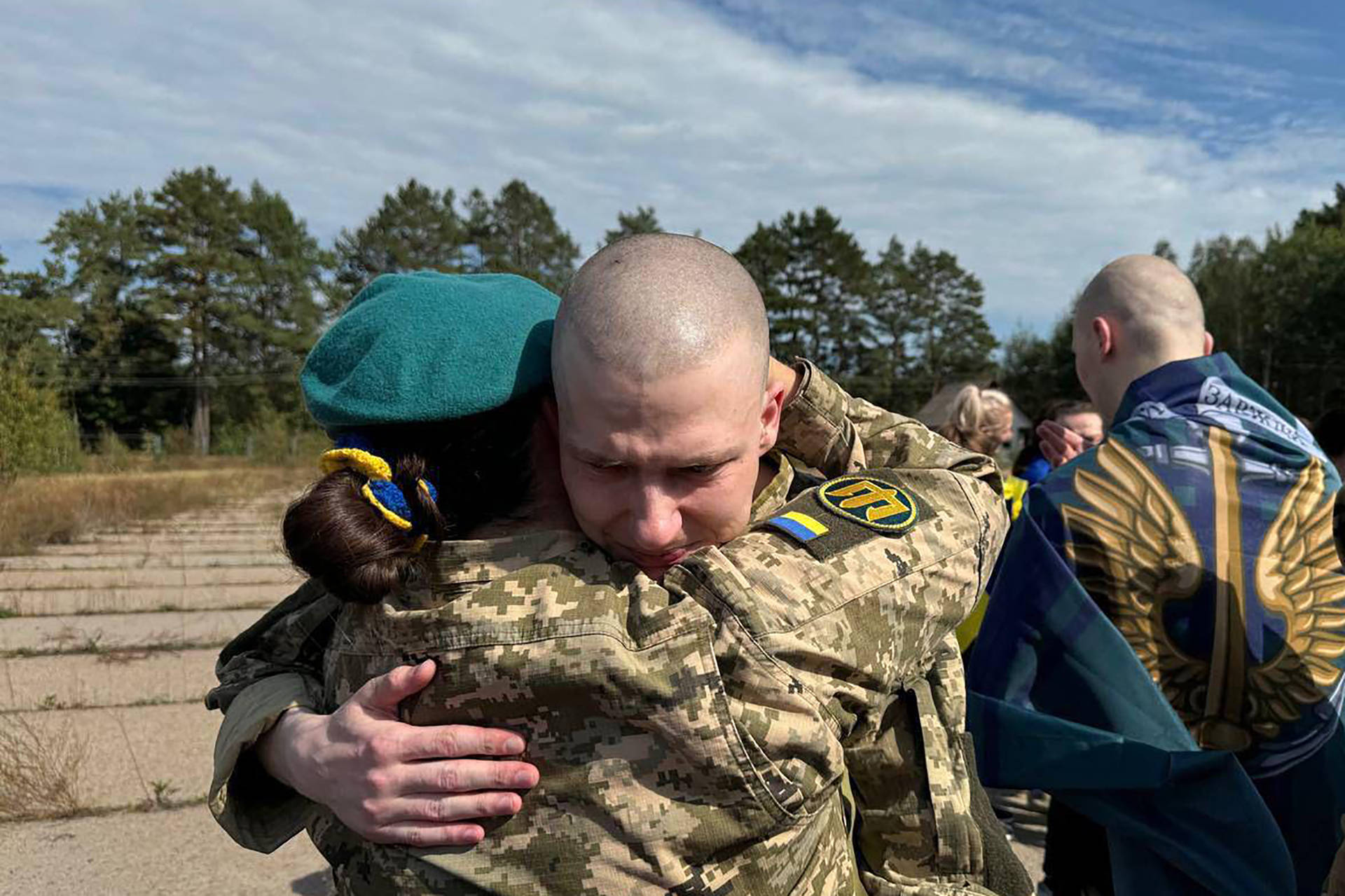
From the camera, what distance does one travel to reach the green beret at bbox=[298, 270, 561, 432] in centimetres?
132

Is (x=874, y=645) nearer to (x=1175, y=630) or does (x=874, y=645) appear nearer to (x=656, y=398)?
(x=656, y=398)

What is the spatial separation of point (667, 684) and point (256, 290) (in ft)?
193

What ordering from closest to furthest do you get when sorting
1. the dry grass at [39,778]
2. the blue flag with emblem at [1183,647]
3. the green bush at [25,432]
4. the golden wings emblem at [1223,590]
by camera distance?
the blue flag with emblem at [1183,647], the golden wings emblem at [1223,590], the dry grass at [39,778], the green bush at [25,432]

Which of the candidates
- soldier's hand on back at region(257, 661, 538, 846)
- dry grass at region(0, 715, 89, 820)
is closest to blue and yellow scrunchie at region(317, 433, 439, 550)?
soldier's hand on back at region(257, 661, 538, 846)

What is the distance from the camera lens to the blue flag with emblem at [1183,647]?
89.7 inches

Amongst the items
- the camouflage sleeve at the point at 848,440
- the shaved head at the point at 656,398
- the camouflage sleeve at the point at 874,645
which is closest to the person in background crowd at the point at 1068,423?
the camouflage sleeve at the point at 848,440

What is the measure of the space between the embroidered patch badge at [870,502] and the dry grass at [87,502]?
515 inches

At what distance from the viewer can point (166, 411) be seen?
5291 cm

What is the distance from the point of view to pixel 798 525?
141 cm

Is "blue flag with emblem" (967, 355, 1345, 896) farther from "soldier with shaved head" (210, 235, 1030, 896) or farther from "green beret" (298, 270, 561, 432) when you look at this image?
"green beret" (298, 270, 561, 432)

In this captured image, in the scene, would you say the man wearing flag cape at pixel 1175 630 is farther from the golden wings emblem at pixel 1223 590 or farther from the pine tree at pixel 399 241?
the pine tree at pixel 399 241

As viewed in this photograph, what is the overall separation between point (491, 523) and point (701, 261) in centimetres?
50

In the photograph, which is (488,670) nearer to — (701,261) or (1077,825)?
(701,261)

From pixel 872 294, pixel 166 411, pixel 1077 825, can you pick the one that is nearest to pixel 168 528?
pixel 1077 825
